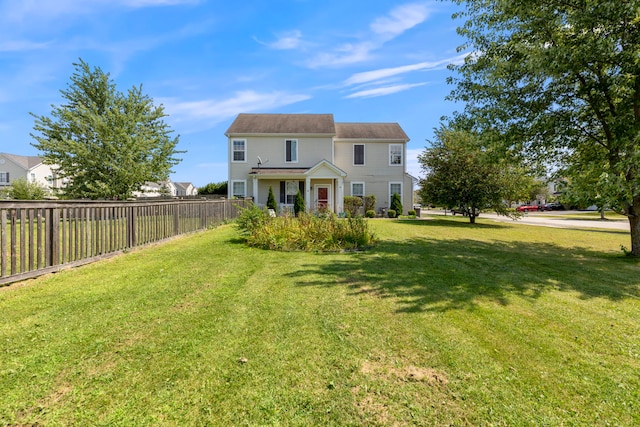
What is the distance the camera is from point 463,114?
9.38 meters

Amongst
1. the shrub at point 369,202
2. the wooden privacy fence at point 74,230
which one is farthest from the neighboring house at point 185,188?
the wooden privacy fence at point 74,230

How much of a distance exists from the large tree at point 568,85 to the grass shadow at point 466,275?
1.87 metres

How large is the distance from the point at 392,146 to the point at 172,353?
21034 millimetres

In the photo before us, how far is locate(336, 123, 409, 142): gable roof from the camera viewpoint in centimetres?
2187

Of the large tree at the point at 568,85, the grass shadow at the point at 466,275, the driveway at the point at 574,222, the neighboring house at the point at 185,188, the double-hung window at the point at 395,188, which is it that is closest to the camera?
the grass shadow at the point at 466,275

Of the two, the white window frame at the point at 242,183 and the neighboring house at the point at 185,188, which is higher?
the neighboring house at the point at 185,188

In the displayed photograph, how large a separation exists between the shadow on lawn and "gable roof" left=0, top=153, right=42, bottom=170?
54.1 meters

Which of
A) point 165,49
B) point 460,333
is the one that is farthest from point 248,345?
point 165,49

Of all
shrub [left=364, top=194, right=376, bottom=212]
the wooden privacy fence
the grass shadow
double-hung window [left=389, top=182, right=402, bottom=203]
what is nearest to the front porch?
shrub [left=364, top=194, right=376, bottom=212]

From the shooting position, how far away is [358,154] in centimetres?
2186

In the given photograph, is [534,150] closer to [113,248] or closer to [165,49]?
[113,248]

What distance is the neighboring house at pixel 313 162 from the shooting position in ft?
66.7

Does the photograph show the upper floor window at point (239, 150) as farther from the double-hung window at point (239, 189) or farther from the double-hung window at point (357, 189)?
the double-hung window at point (357, 189)

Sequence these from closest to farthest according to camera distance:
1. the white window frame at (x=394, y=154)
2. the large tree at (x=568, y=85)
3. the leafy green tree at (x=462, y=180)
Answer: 1. the large tree at (x=568, y=85)
2. the leafy green tree at (x=462, y=180)
3. the white window frame at (x=394, y=154)
